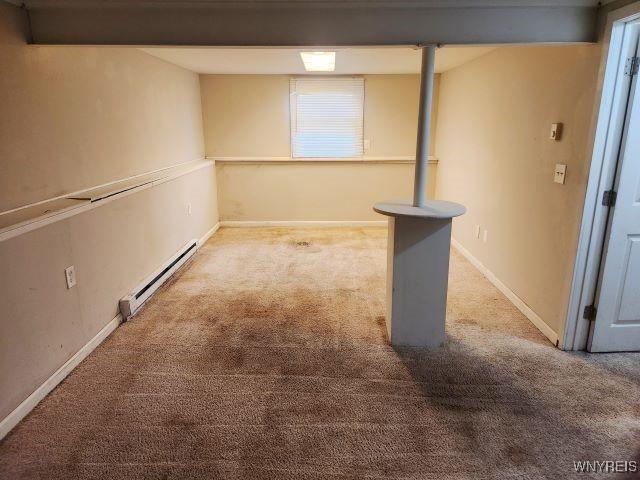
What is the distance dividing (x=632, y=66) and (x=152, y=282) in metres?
3.67

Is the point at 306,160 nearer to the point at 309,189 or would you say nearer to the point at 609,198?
the point at 309,189

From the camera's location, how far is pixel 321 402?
2.21 m

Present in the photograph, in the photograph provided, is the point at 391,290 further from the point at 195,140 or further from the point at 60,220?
the point at 195,140

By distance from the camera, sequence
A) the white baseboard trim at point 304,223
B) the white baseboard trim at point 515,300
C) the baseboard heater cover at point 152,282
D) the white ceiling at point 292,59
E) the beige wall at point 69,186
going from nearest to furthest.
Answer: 1. the beige wall at point 69,186
2. the white baseboard trim at point 515,300
3. the baseboard heater cover at point 152,282
4. the white ceiling at point 292,59
5. the white baseboard trim at point 304,223

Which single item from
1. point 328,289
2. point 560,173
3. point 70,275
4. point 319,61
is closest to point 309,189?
point 319,61

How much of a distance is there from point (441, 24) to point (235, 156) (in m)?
3.89

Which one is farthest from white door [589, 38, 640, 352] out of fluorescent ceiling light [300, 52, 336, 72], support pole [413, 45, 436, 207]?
fluorescent ceiling light [300, 52, 336, 72]

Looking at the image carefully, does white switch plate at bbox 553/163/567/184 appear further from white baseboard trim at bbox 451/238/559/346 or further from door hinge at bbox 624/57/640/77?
white baseboard trim at bbox 451/238/559/346

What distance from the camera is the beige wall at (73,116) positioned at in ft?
7.03

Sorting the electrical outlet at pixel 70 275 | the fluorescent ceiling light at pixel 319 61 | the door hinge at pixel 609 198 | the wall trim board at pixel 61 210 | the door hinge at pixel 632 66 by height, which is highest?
the fluorescent ceiling light at pixel 319 61

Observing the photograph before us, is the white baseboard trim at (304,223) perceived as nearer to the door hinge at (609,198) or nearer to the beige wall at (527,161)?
the beige wall at (527,161)

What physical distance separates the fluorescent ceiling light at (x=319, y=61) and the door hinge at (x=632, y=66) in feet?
7.80

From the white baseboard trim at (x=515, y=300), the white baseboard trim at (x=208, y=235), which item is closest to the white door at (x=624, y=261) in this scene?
the white baseboard trim at (x=515, y=300)

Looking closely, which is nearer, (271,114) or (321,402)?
(321,402)
